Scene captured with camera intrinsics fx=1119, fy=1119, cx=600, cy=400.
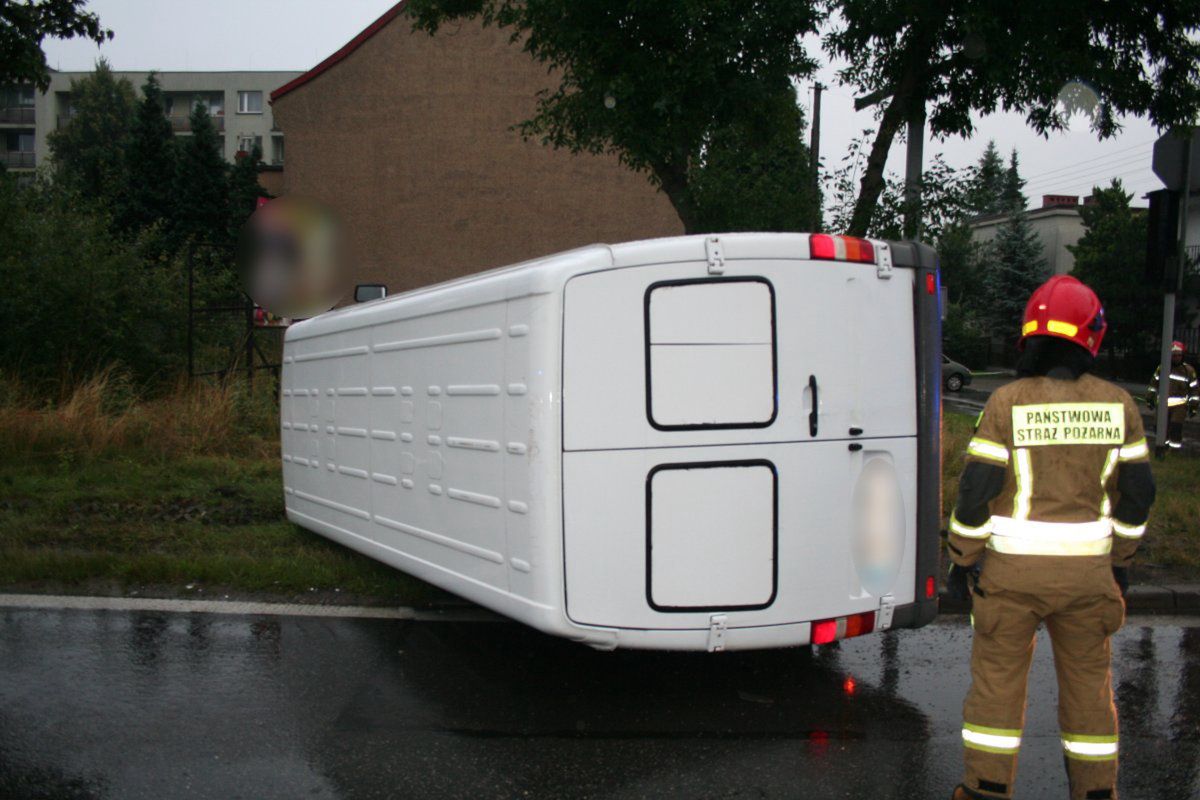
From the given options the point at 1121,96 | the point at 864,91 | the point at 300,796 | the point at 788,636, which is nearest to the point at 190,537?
the point at 300,796

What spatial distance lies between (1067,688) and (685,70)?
25.9 ft

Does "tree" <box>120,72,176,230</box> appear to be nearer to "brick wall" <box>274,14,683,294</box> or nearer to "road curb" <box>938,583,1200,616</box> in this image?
"brick wall" <box>274,14,683,294</box>

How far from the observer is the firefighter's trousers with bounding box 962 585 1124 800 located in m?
3.47

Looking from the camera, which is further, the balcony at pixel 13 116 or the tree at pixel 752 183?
the balcony at pixel 13 116

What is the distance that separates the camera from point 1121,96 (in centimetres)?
1117

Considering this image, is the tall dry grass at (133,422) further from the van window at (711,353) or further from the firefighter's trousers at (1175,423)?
the firefighter's trousers at (1175,423)

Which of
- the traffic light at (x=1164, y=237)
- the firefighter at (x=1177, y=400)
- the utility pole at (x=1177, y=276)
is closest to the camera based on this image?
the utility pole at (x=1177, y=276)

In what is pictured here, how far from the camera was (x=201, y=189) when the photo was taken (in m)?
41.3

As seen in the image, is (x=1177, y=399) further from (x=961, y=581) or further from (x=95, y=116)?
(x=95, y=116)

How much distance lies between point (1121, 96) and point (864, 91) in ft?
8.33

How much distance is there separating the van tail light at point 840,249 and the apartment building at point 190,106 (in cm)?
6888

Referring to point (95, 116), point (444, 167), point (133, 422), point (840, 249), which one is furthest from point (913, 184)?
point (95, 116)

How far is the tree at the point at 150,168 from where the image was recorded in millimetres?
40938

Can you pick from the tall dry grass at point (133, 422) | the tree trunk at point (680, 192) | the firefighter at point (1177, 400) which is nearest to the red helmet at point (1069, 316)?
the tree trunk at point (680, 192)
